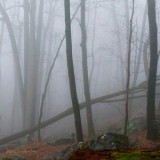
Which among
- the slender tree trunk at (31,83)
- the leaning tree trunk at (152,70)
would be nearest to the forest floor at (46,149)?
the leaning tree trunk at (152,70)

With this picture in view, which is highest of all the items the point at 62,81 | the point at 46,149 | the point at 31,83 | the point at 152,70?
the point at 152,70

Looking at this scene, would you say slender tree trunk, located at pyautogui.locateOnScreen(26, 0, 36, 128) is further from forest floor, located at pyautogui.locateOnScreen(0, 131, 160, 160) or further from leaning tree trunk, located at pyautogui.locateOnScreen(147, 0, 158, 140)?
leaning tree trunk, located at pyautogui.locateOnScreen(147, 0, 158, 140)

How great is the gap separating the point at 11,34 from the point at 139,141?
1179cm

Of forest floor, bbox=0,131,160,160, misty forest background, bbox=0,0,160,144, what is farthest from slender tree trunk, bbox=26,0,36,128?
forest floor, bbox=0,131,160,160

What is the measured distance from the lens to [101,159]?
4.36 meters

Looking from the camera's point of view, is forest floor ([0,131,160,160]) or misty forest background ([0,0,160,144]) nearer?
forest floor ([0,131,160,160])

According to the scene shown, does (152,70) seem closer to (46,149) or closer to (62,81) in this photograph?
(46,149)

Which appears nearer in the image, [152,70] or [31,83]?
[152,70]

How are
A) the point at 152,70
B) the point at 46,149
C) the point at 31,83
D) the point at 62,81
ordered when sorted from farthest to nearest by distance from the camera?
the point at 62,81 → the point at 31,83 → the point at 46,149 → the point at 152,70

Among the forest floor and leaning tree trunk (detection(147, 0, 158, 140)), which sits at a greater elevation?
leaning tree trunk (detection(147, 0, 158, 140))

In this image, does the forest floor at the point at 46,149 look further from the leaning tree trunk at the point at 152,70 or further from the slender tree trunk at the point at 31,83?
the slender tree trunk at the point at 31,83

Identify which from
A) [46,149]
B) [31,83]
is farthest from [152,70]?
[31,83]

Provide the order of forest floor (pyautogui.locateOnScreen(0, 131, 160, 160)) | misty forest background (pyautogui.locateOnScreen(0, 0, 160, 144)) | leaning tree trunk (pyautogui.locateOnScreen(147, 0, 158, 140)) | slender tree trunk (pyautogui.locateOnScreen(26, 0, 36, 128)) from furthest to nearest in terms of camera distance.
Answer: slender tree trunk (pyautogui.locateOnScreen(26, 0, 36, 128)) → misty forest background (pyautogui.locateOnScreen(0, 0, 160, 144)) → leaning tree trunk (pyautogui.locateOnScreen(147, 0, 158, 140)) → forest floor (pyautogui.locateOnScreen(0, 131, 160, 160))

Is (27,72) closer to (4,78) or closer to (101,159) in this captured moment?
(101,159)
